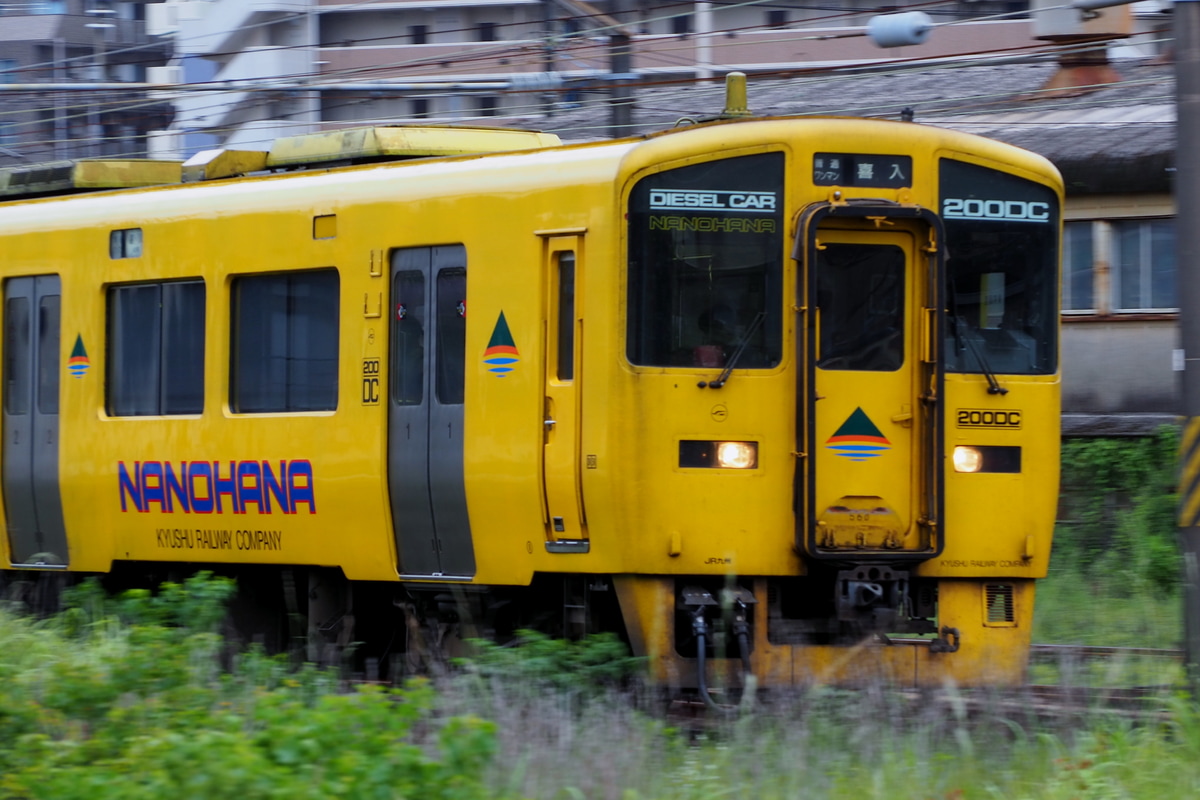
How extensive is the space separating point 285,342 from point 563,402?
2138 millimetres

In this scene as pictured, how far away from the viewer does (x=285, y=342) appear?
9.20m

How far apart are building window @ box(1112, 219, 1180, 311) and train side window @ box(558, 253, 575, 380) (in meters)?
9.48

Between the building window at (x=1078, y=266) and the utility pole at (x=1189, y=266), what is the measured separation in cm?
856

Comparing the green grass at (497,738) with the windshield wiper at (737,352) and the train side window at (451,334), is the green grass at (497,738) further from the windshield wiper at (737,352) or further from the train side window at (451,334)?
the train side window at (451,334)

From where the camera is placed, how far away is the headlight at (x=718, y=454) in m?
7.68

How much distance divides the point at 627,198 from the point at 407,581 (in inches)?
97.7

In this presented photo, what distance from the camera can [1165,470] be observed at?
14.7 m

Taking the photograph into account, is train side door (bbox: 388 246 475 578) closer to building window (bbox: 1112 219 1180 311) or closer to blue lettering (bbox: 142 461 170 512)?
blue lettering (bbox: 142 461 170 512)

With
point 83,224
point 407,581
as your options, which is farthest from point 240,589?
point 83,224

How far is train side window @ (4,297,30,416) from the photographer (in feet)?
35.0

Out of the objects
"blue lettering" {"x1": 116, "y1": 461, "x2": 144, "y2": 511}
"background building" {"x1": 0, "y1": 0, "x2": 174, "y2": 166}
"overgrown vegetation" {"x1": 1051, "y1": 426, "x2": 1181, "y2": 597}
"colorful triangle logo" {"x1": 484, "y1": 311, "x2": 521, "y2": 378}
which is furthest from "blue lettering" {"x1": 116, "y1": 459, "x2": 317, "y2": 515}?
"background building" {"x1": 0, "y1": 0, "x2": 174, "y2": 166}

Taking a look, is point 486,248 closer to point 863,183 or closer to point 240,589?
point 863,183

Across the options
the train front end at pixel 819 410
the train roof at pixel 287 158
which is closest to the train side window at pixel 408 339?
the train roof at pixel 287 158

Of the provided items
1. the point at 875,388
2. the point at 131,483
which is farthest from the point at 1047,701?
the point at 131,483
